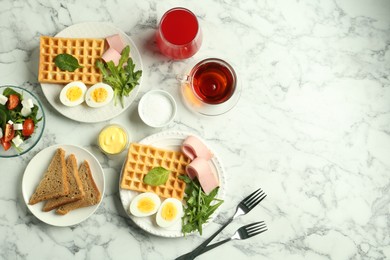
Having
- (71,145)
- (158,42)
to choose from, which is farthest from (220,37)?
(71,145)

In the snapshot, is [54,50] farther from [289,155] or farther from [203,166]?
[289,155]

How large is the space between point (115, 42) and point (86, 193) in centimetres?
66

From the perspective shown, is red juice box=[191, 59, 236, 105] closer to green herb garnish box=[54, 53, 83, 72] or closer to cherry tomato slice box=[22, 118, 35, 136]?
green herb garnish box=[54, 53, 83, 72]

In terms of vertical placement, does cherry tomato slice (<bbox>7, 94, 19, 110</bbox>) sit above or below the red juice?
below

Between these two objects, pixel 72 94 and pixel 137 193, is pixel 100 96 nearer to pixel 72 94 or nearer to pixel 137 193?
pixel 72 94

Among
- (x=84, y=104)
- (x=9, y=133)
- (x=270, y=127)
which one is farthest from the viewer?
(x=270, y=127)

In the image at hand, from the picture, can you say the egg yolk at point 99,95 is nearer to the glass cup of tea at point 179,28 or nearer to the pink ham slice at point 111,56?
the pink ham slice at point 111,56

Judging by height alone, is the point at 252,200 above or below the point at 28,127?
above

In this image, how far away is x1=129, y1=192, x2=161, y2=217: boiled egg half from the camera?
6.98ft

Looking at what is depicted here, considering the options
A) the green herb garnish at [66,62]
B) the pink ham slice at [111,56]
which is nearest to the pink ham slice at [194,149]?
the pink ham slice at [111,56]

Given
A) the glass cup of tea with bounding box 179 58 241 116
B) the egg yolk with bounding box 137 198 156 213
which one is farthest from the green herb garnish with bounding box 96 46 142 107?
the egg yolk with bounding box 137 198 156 213

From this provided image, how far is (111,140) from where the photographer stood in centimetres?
218

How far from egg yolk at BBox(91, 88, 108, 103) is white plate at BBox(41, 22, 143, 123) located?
46 millimetres

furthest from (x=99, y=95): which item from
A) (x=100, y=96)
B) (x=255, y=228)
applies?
(x=255, y=228)
